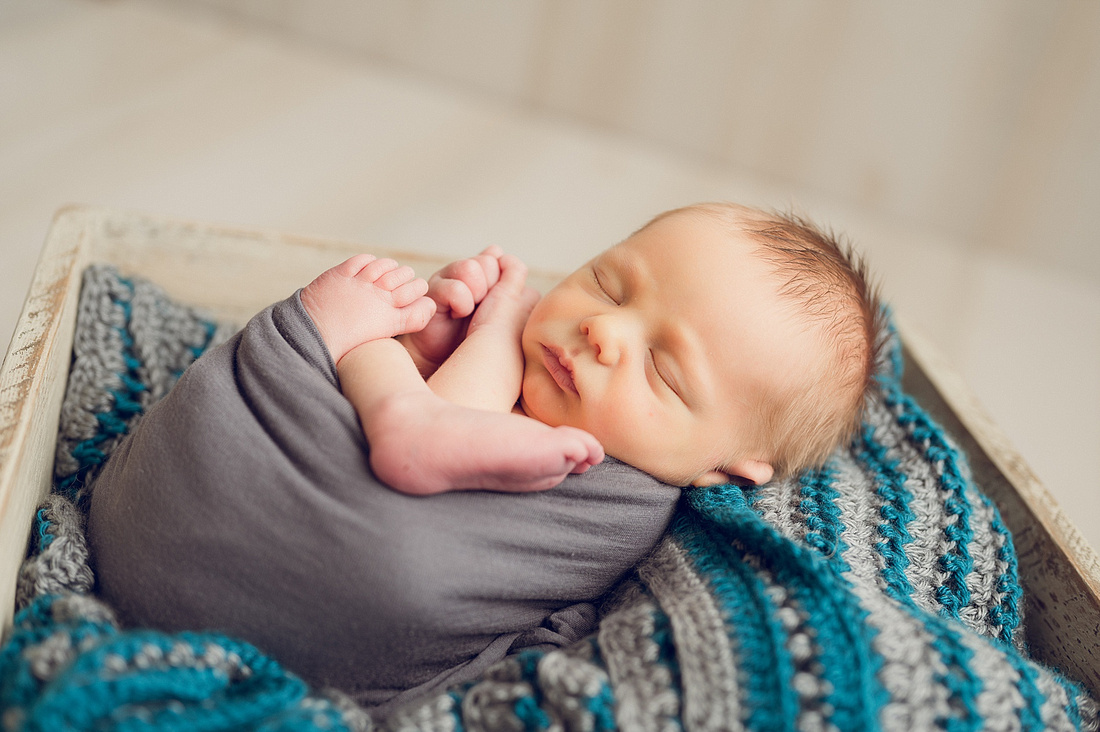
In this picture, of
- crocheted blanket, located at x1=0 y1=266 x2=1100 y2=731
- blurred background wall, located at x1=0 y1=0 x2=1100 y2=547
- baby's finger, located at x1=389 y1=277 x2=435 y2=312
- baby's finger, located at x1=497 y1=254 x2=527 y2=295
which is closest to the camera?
crocheted blanket, located at x1=0 y1=266 x2=1100 y2=731

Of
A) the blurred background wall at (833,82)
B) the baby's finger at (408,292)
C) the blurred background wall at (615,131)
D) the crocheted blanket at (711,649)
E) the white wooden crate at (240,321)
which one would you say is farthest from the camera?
the blurred background wall at (833,82)

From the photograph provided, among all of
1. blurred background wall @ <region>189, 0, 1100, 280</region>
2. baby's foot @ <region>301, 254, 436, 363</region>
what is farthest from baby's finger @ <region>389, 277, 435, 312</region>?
blurred background wall @ <region>189, 0, 1100, 280</region>

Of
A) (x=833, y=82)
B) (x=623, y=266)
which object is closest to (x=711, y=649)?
(x=623, y=266)

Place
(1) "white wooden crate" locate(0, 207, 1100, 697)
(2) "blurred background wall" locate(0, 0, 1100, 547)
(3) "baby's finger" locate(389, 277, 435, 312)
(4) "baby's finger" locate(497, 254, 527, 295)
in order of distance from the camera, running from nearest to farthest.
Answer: (1) "white wooden crate" locate(0, 207, 1100, 697) → (3) "baby's finger" locate(389, 277, 435, 312) → (4) "baby's finger" locate(497, 254, 527, 295) → (2) "blurred background wall" locate(0, 0, 1100, 547)

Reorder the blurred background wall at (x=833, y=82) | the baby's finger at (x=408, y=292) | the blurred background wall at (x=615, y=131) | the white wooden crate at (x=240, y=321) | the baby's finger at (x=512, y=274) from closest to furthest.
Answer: the white wooden crate at (x=240, y=321) → the baby's finger at (x=408, y=292) → the baby's finger at (x=512, y=274) → the blurred background wall at (x=615, y=131) → the blurred background wall at (x=833, y=82)

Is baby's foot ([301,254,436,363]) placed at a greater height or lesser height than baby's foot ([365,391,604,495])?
greater

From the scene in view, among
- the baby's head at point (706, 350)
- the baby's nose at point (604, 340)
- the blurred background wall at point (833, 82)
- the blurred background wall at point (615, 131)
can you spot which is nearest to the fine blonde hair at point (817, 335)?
the baby's head at point (706, 350)

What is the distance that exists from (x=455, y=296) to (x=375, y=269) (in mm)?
90

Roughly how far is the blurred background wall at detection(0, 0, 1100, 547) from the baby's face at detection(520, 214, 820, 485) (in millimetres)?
943

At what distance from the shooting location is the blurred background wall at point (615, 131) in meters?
1.81

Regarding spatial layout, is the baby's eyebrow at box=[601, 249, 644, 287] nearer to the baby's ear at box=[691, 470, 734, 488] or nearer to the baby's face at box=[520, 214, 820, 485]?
the baby's face at box=[520, 214, 820, 485]

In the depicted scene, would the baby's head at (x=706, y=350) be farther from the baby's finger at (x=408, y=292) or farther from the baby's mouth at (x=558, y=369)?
the baby's finger at (x=408, y=292)

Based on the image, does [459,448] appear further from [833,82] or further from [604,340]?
[833,82]

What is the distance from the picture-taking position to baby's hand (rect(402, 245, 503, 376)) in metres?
0.91
